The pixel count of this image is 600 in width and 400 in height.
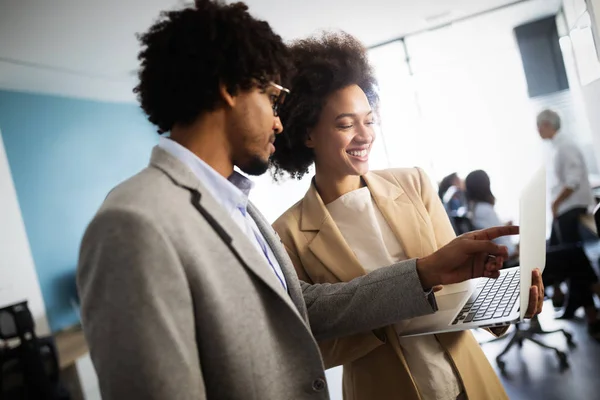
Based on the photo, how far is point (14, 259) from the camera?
372cm

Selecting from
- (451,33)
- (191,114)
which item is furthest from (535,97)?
(191,114)

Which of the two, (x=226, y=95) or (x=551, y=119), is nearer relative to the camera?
(x=226, y=95)

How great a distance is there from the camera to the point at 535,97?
5270 mm

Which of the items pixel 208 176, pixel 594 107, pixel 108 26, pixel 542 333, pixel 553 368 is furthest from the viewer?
pixel 594 107

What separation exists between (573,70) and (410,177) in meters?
4.73

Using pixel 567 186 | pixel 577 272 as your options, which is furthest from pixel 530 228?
pixel 567 186

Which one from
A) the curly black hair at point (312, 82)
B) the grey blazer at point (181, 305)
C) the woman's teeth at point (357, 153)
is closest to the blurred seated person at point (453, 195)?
the curly black hair at point (312, 82)

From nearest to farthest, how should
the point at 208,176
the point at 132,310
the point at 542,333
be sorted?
the point at 132,310 → the point at 208,176 → the point at 542,333

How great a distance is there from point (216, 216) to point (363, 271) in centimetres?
52

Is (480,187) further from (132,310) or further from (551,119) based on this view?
(132,310)

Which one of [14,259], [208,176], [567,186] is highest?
[208,176]

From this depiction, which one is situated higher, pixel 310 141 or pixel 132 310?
pixel 310 141

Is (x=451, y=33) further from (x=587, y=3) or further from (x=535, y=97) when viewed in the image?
(x=587, y=3)

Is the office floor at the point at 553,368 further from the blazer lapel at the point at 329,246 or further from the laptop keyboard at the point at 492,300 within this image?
the blazer lapel at the point at 329,246
